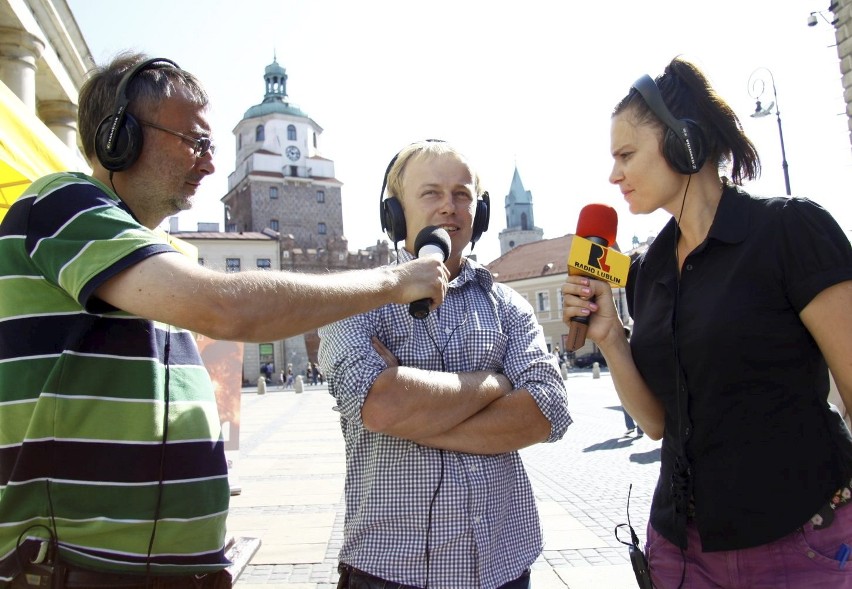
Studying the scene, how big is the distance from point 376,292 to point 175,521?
76 centimetres

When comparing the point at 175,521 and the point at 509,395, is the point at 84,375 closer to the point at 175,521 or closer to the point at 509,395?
the point at 175,521

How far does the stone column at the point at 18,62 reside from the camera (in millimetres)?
9461

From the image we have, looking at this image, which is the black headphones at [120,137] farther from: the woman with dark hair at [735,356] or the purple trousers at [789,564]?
the purple trousers at [789,564]

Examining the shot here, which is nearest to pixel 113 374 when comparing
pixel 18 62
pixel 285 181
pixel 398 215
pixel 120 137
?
pixel 120 137

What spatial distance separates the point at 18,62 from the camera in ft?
31.5

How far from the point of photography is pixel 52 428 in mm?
1512

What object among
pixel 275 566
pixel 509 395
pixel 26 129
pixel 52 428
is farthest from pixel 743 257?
pixel 275 566

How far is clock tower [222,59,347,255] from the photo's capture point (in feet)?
218

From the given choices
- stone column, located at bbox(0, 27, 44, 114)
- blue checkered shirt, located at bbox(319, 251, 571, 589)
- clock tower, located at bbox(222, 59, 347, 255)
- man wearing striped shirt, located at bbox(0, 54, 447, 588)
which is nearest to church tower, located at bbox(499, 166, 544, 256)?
clock tower, located at bbox(222, 59, 347, 255)

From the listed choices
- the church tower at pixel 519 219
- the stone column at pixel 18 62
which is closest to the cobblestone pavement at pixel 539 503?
the stone column at pixel 18 62

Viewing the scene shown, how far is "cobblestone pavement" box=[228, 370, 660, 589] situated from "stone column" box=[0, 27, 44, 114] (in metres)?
6.32

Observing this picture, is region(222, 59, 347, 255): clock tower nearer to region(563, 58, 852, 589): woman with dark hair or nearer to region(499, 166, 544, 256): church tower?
region(499, 166, 544, 256): church tower

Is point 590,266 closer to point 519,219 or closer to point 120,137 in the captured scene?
point 120,137

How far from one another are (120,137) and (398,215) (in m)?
0.89
